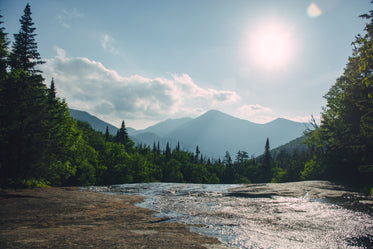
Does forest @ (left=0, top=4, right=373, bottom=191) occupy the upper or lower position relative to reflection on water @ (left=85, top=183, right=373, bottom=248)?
upper

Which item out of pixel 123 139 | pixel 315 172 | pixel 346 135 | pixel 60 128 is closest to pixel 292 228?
pixel 346 135

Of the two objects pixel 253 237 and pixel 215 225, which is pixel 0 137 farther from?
pixel 253 237

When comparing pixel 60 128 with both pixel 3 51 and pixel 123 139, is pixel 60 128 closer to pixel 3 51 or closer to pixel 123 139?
pixel 3 51

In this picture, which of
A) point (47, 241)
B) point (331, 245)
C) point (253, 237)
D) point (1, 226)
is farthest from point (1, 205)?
point (331, 245)

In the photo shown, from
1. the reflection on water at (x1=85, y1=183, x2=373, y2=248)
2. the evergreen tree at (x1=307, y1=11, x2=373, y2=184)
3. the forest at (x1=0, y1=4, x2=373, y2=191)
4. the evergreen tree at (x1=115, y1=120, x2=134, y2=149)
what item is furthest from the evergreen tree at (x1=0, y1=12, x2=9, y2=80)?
the evergreen tree at (x1=115, y1=120, x2=134, y2=149)

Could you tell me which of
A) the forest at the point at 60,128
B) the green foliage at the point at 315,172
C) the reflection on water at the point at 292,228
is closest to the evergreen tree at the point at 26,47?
the forest at the point at 60,128

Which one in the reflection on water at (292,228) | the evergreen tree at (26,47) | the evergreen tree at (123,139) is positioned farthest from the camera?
the evergreen tree at (123,139)

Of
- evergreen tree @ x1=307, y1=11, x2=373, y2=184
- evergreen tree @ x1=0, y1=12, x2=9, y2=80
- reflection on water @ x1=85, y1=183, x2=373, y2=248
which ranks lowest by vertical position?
reflection on water @ x1=85, y1=183, x2=373, y2=248

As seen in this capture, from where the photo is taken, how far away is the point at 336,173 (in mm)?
31156

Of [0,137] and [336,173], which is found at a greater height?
[0,137]

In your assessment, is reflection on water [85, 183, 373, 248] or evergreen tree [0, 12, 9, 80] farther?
evergreen tree [0, 12, 9, 80]

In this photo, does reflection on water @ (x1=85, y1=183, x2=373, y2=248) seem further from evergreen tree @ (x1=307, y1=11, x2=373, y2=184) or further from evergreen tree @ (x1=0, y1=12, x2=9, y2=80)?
evergreen tree @ (x1=0, y1=12, x2=9, y2=80)

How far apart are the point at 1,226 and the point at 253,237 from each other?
8878 mm

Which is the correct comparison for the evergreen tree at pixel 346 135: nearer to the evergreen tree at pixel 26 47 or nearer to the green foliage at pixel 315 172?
the green foliage at pixel 315 172
